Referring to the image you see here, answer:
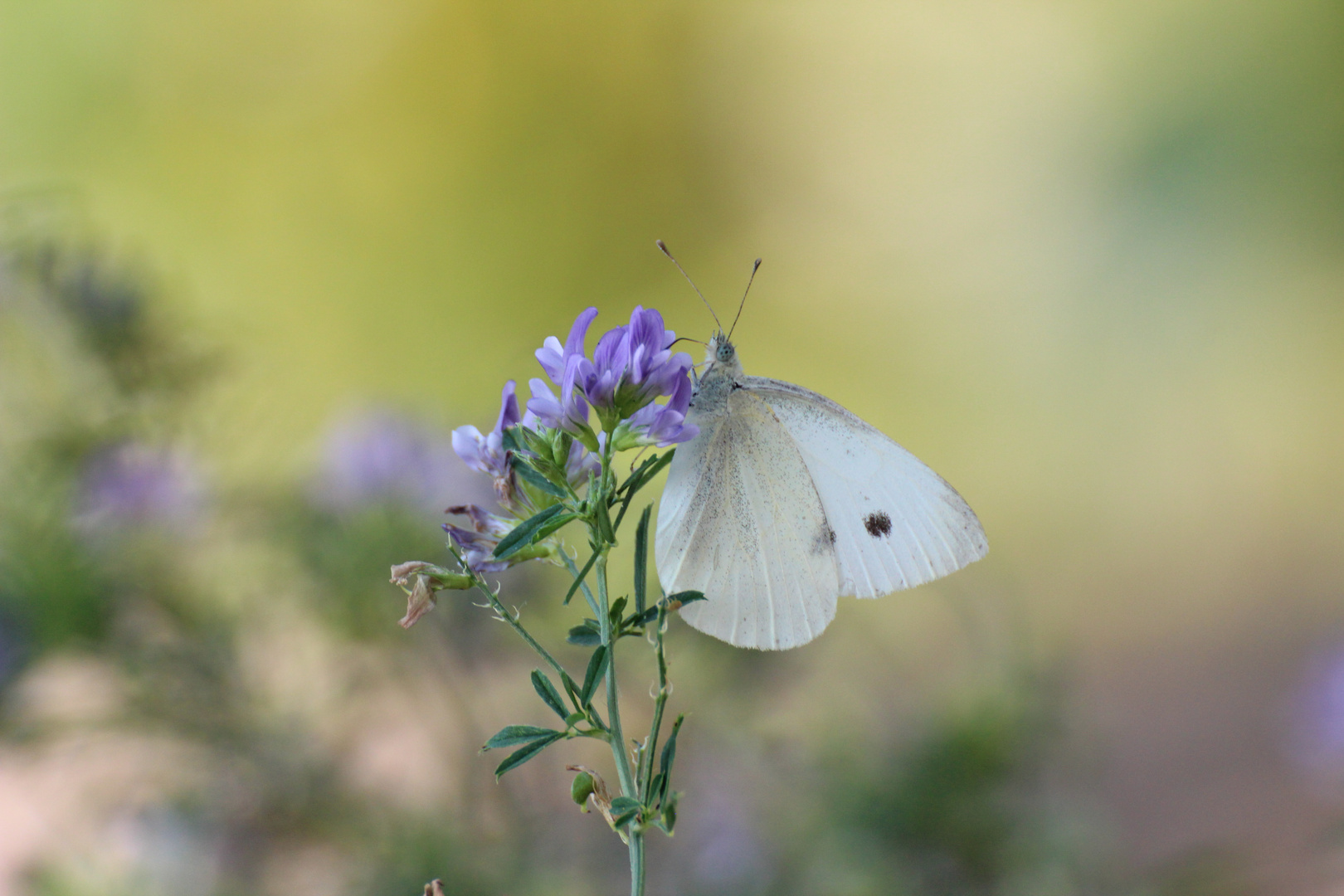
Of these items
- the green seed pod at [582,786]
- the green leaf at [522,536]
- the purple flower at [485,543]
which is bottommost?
the green seed pod at [582,786]

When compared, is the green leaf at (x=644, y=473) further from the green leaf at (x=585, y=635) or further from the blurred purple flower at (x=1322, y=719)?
the blurred purple flower at (x=1322, y=719)

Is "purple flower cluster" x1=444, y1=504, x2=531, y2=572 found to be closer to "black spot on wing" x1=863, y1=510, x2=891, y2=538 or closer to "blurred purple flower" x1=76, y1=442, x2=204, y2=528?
"black spot on wing" x1=863, y1=510, x2=891, y2=538

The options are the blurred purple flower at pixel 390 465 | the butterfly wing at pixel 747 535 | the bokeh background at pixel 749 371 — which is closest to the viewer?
the butterfly wing at pixel 747 535

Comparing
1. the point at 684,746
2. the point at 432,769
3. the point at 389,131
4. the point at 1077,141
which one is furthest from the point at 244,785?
the point at 1077,141

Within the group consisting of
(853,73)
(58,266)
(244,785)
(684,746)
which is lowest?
(244,785)

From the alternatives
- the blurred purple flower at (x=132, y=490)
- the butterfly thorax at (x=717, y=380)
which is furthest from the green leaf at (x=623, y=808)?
the blurred purple flower at (x=132, y=490)

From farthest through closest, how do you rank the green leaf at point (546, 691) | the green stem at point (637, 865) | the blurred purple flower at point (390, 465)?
the blurred purple flower at point (390, 465), the green leaf at point (546, 691), the green stem at point (637, 865)

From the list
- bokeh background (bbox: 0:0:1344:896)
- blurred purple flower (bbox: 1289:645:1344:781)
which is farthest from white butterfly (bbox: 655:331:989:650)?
blurred purple flower (bbox: 1289:645:1344:781)

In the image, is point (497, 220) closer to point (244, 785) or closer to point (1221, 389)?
point (244, 785)
